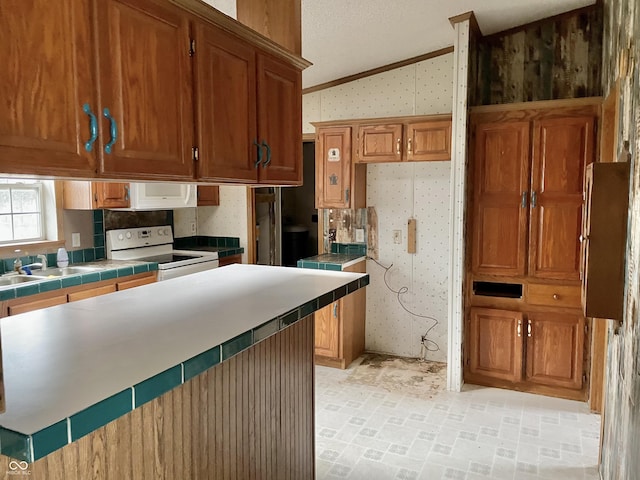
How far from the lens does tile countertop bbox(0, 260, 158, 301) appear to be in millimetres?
3037

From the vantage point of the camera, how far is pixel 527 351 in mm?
3705

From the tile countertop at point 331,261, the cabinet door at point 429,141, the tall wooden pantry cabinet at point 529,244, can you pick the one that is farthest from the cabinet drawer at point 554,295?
the tile countertop at point 331,261

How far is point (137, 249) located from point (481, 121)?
325cm

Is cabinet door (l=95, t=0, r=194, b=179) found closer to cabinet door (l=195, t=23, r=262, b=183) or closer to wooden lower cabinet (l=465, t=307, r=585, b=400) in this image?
cabinet door (l=195, t=23, r=262, b=183)

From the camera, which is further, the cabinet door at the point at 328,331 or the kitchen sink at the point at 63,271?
the cabinet door at the point at 328,331

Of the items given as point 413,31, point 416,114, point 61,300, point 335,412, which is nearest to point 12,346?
point 61,300

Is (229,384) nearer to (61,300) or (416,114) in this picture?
(61,300)

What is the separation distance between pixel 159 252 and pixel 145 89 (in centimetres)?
358

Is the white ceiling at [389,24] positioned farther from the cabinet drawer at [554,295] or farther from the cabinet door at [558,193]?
the cabinet drawer at [554,295]

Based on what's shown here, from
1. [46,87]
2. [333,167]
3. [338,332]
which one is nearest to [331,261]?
[338,332]

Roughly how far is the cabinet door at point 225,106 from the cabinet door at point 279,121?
0.07m

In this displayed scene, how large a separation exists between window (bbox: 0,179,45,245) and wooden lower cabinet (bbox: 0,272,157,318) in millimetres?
716

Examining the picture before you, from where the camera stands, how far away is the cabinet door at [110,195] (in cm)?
391

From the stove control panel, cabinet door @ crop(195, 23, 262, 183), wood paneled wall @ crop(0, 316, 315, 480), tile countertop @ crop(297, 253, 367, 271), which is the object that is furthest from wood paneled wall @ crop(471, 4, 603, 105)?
the stove control panel
